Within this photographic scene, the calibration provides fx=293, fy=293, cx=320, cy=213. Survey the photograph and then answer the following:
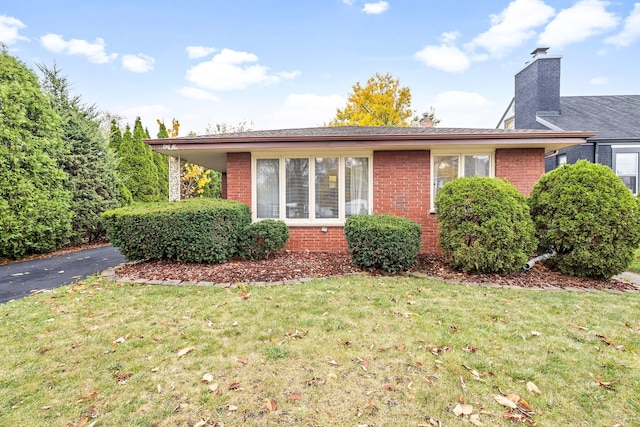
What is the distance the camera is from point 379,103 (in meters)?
19.8

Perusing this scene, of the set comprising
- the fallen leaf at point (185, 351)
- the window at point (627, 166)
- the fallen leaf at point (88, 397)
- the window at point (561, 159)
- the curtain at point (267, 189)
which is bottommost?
the fallen leaf at point (88, 397)

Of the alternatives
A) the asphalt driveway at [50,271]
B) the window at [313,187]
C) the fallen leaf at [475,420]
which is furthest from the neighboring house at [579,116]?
the asphalt driveway at [50,271]

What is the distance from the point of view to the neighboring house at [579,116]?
11211 mm

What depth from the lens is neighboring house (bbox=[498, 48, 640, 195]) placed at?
11.2m

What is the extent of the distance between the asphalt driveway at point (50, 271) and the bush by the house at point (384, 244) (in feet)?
15.9

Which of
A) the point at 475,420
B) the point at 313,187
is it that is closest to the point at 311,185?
the point at 313,187

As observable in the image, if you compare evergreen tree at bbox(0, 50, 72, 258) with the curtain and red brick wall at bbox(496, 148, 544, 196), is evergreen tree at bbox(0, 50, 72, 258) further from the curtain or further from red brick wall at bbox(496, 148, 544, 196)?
red brick wall at bbox(496, 148, 544, 196)

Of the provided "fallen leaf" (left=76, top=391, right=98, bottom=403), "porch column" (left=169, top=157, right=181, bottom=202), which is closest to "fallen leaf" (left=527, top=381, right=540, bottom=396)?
"fallen leaf" (left=76, top=391, right=98, bottom=403)

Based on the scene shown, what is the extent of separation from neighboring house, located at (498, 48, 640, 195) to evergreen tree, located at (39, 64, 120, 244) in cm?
1617

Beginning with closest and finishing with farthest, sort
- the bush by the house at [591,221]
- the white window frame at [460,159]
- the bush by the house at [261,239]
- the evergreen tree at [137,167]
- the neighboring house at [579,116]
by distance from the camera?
the bush by the house at [591,221] → the bush by the house at [261,239] → the white window frame at [460,159] → the neighboring house at [579,116] → the evergreen tree at [137,167]

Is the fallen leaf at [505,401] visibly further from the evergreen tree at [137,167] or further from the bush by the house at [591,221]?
the evergreen tree at [137,167]

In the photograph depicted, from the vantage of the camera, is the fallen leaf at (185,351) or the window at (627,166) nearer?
the fallen leaf at (185,351)

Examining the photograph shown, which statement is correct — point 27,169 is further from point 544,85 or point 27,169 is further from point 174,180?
point 544,85

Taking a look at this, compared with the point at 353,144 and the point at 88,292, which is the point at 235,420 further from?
the point at 353,144
